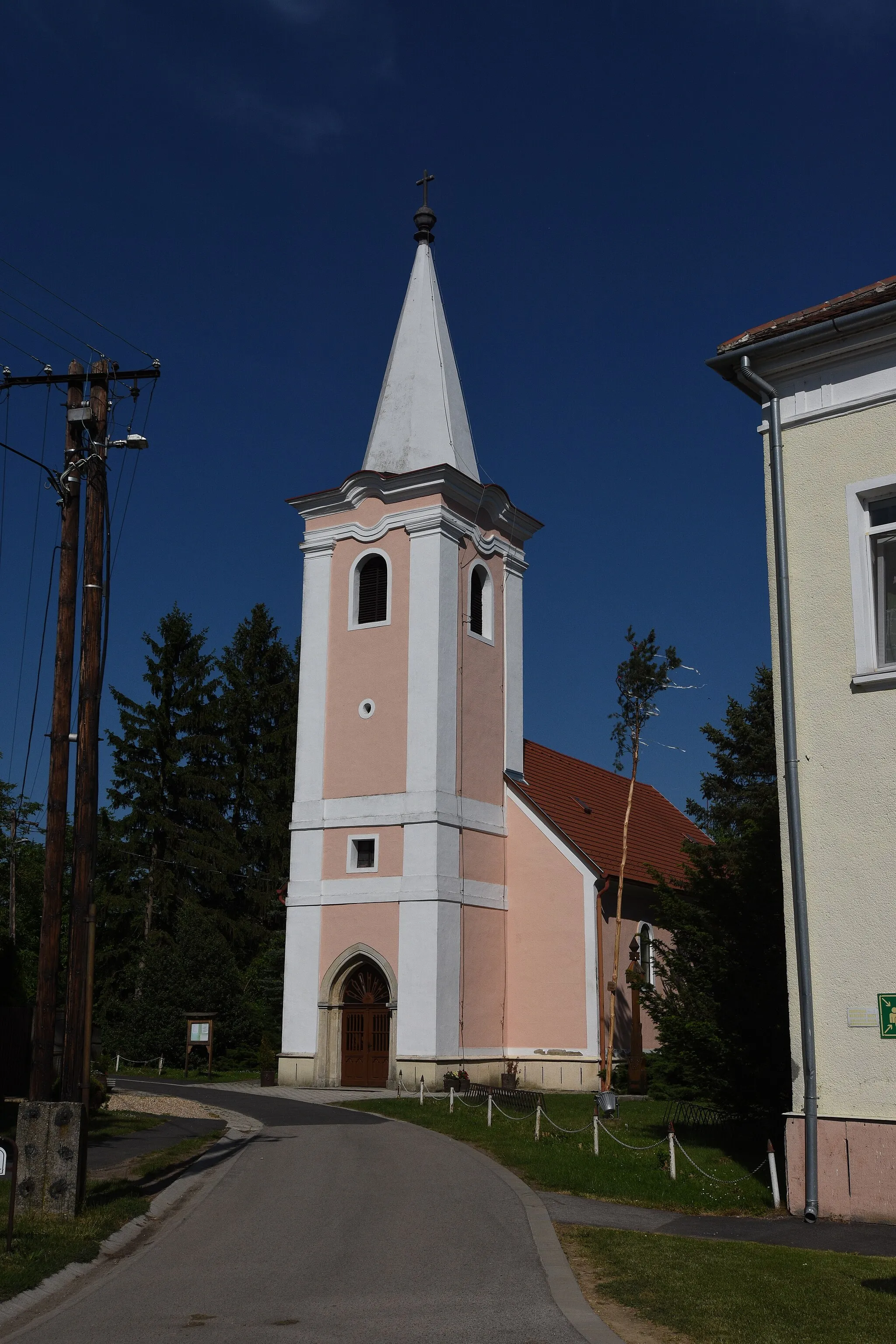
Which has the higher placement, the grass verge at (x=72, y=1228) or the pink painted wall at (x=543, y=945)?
the pink painted wall at (x=543, y=945)

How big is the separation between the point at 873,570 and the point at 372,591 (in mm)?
22084

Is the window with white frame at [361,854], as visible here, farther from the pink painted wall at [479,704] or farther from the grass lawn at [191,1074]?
the grass lawn at [191,1074]

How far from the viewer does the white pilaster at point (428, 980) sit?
30.1 metres

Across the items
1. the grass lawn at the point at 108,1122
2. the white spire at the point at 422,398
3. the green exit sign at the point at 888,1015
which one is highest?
the white spire at the point at 422,398

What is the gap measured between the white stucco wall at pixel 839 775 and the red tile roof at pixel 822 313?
0.55 metres

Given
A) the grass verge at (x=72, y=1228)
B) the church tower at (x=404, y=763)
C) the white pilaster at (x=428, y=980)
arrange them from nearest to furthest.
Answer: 1. the grass verge at (x=72, y=1228)
2. the white pilaster at (x=428, y=980)
3. the church tower at (x=404, y=763)

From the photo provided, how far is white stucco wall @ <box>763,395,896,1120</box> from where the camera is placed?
11852mm

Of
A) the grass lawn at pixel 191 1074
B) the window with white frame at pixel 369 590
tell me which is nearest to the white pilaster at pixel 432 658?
the window with white frame at pixel 369 590

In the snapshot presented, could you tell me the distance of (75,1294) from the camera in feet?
30.0

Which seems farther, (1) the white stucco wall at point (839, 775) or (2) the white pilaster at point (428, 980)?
(2) the white pilaster at point (428, 980)

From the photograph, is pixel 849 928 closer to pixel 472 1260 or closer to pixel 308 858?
pixel 472 1260

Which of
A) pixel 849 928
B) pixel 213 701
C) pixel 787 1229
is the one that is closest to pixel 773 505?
pixel 849 928

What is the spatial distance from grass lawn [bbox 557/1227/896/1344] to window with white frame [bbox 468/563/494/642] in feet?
80.2

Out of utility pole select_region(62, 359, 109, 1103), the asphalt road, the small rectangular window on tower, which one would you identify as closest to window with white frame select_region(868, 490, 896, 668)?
the asphalt road
